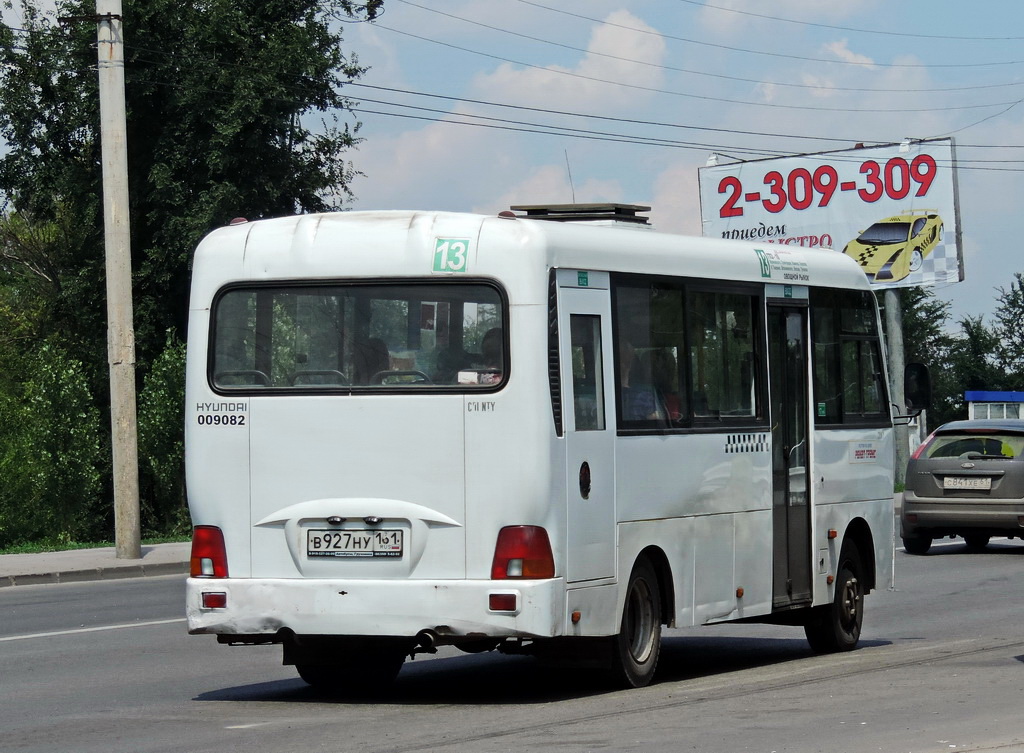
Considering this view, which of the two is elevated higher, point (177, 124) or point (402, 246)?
point (177, 124)

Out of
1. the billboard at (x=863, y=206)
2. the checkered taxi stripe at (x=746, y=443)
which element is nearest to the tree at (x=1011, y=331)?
the billboard at (x=863, y=206)

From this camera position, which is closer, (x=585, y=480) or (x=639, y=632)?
(x=585, y=480)

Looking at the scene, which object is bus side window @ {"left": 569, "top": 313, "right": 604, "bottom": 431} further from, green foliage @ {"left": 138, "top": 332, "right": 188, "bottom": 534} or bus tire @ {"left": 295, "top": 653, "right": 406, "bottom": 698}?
green foliage @ {"left": 138, "top": 332, "right": 188, "bottom": 534}

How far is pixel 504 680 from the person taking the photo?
11.5 meters

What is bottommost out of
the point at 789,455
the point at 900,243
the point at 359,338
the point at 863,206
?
the point at 789,455

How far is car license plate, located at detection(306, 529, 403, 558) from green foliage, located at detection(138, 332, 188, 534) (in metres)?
28.3

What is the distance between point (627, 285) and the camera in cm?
1084

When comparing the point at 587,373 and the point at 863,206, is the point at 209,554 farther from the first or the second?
the point at 863,206

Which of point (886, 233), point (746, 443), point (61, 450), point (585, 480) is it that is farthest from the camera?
point (886, 233)

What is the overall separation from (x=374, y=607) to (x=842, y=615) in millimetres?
4903

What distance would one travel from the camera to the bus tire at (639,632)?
1052 centimetres

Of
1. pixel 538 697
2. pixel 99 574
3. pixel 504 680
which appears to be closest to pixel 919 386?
pixel 504 680

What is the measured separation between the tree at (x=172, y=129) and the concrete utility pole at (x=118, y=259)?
1581cm

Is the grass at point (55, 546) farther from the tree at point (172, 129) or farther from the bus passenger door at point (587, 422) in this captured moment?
the bus passenger door at point (587, 422)
